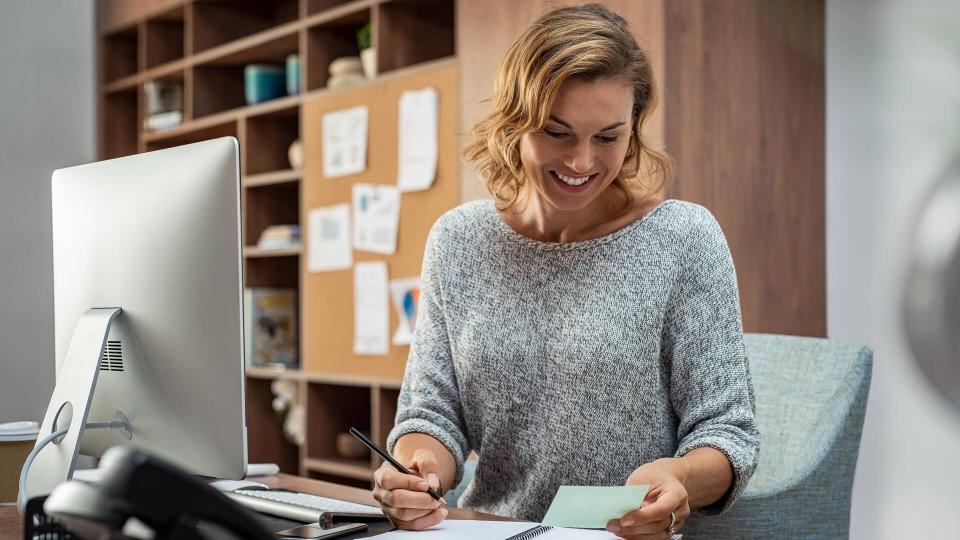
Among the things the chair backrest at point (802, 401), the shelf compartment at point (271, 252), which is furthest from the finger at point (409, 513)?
the shelf compartment at point (271, 252)

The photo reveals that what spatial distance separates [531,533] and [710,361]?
0.44 metres

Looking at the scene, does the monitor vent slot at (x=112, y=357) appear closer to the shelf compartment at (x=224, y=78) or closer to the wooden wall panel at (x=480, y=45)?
the wooden wall panel at (x=480, y=45)

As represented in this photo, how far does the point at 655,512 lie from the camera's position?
105 cm

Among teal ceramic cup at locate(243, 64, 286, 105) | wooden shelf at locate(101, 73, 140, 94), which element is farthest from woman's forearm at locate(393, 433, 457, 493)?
wooden shelf at locate(101, 73, 140, 94)

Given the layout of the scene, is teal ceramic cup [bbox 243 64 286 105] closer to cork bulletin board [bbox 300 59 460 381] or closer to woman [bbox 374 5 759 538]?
cork bulletin board [bbox 300 59 460 381]

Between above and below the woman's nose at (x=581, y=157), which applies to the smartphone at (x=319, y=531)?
below

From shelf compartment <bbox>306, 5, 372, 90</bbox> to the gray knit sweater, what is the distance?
7.61ft

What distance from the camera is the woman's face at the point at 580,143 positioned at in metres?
1.34

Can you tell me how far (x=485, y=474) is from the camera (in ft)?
4.93

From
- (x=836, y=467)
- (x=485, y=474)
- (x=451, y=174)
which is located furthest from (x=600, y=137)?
(x=451, y=174)

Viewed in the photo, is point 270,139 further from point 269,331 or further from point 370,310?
point 370,310

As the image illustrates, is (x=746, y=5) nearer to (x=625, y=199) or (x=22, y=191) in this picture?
(x=625, y=199)

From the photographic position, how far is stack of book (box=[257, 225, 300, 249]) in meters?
3.79

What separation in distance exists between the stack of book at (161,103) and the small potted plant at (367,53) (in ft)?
4.28
